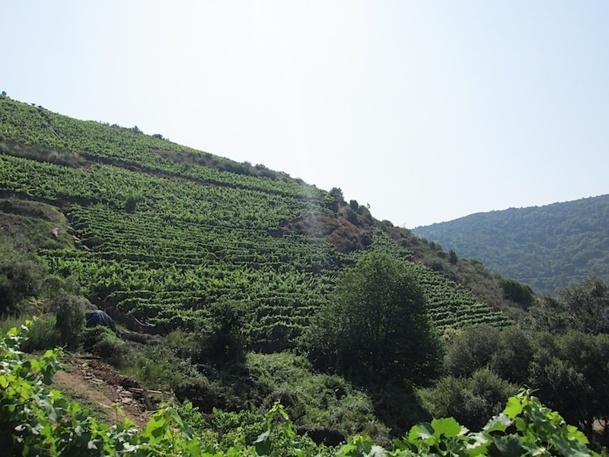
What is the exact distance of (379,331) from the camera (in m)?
24.2

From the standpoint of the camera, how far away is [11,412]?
9.12ft

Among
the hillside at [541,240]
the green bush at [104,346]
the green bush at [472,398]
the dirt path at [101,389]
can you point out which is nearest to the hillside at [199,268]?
the green bush at [104,346]

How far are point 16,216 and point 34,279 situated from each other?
630 inches

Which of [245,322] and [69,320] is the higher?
[69,320]

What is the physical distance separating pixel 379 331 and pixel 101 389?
16665 mm

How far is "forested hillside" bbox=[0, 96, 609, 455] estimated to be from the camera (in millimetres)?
4733

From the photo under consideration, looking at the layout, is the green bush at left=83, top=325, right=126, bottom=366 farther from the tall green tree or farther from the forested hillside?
the tall green tree

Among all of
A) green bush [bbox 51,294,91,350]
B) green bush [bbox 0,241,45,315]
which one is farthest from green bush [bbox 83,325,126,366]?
green bush [bbox 0,241,45,315]

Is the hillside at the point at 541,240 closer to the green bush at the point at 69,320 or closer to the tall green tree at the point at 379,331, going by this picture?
the tall green tree at the point at 379,331

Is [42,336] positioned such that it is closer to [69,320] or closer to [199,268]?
[69,320]

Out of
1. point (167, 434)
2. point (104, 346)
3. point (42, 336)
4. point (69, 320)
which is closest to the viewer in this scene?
point (167, 434)

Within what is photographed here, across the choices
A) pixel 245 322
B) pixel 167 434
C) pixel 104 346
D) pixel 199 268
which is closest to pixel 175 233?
pixel 199 268

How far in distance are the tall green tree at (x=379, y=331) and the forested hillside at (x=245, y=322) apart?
0.27 feet

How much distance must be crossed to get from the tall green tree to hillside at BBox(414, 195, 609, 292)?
87.3 m
